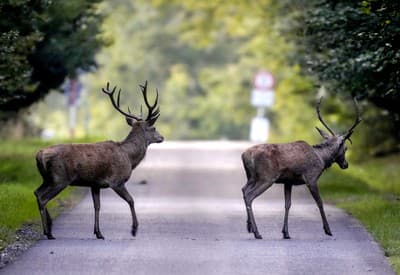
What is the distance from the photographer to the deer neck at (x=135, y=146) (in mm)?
19500

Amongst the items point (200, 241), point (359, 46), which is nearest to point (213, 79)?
point (359, 46)

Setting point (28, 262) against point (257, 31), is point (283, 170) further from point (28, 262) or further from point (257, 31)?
point (257, 31)

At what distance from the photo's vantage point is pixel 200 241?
18094 mm

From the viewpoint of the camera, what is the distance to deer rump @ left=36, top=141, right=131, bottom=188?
716 inches

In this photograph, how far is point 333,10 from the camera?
25.3 meters

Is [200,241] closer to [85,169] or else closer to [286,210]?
[286,210]

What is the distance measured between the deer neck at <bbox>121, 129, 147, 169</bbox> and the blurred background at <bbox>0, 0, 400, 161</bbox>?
10.2ft

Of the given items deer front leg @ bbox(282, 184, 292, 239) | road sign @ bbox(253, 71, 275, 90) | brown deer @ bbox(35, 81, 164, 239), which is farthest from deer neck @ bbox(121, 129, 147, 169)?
road sign @ bbox(253, 71, 275, 90)

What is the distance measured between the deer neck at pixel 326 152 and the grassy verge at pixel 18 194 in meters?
4.60

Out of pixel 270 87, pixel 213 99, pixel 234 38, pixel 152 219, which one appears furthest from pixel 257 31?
pixel 152 219

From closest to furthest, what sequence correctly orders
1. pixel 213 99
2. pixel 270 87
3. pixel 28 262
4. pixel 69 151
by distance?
pixel 28 262, pixel 69 151, pixel 270 87, pixel 213 99

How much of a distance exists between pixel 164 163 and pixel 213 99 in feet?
125

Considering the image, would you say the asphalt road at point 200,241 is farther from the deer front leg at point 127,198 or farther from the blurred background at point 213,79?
the blurred background at point 213,79

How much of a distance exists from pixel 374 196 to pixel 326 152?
5.37 meters
